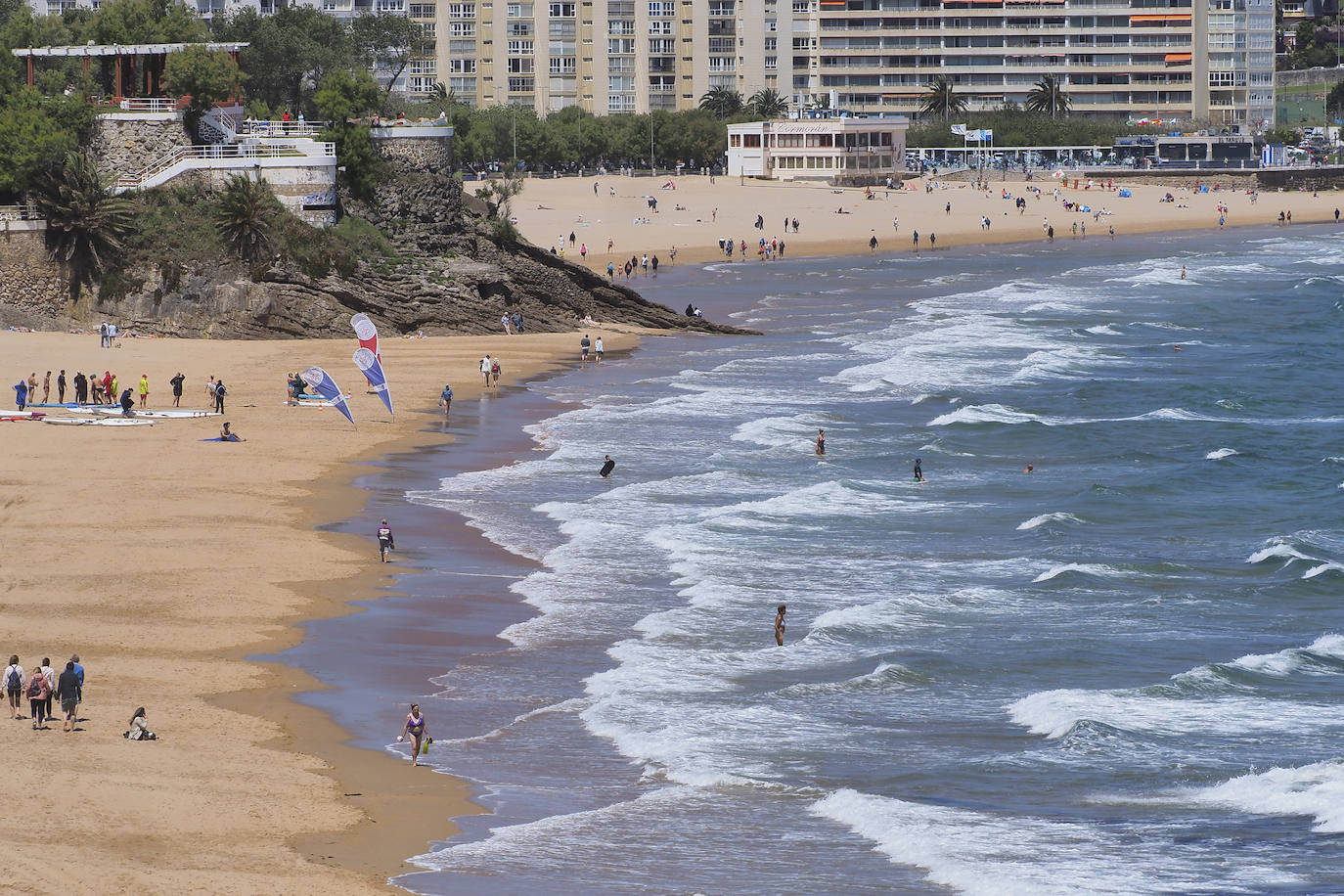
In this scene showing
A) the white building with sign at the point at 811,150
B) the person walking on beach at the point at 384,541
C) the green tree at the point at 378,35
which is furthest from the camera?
the white building with sign at the point at 811,150

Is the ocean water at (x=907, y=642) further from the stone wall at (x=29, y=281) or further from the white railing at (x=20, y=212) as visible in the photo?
the white railing at (x=20, y=212)

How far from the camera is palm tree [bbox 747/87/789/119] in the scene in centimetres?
17375

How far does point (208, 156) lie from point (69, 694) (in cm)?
4132

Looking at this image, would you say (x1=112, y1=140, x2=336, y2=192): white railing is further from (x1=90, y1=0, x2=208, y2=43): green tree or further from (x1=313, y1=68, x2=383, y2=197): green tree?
(x1=90, y1=0, x2=208, y2=43): green tree

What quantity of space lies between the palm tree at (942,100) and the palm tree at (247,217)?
130 meters

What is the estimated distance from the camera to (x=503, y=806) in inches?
901

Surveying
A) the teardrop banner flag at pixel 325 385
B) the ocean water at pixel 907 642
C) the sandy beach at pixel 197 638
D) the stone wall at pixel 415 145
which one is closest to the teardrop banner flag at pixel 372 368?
the teardrop banner flag at pixel 325 385

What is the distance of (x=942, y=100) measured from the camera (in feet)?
602

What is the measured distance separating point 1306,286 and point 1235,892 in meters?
74.3

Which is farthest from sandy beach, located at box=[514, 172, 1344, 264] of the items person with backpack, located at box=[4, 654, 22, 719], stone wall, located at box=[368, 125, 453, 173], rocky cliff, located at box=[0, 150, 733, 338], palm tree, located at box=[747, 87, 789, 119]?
person with backpack, located at box=[4, 654, 22, 719]

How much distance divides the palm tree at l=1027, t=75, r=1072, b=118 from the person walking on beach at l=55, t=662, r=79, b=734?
551 feet

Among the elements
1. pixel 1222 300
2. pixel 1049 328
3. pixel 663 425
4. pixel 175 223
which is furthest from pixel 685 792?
pixel 1222 300

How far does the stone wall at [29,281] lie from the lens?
197 ft

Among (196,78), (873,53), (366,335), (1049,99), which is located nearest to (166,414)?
(366,335)
